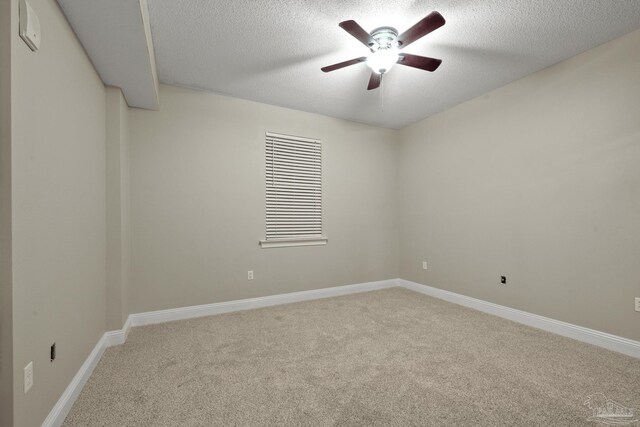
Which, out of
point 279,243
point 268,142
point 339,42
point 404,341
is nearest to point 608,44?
point 339,42

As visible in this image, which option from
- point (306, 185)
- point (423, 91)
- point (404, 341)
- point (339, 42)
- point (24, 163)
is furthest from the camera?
point (306, 185)

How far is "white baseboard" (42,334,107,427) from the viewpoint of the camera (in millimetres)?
1537

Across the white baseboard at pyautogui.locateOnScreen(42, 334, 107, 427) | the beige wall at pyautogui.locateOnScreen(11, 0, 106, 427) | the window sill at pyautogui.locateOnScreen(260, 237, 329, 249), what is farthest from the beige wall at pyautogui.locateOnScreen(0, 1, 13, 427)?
the window sill at pyautogui.locateOnScreen(260, 237, 329, 249)

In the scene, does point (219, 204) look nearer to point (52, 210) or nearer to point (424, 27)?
point (52, 210)

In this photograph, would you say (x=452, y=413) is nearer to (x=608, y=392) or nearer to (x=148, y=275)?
(x=608, y=392)

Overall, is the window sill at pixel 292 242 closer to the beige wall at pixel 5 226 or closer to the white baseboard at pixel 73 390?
the white baseboard at pixel 73 390

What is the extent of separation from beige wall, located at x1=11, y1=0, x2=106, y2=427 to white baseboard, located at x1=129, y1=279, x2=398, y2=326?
2.60ft

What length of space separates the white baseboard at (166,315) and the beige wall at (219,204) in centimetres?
8

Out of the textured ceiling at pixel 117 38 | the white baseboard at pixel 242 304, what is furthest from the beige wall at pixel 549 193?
the textured ceiling at pixel 117 38

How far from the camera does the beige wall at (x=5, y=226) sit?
118 cm

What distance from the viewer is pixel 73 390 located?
179 cm

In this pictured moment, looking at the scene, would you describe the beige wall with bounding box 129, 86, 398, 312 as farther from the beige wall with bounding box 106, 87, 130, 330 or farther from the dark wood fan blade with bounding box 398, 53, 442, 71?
the dark wood fan blade with bounding box 398, 53, 442, 71

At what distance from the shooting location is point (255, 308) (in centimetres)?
360

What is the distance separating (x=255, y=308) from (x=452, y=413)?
251 centimetres
